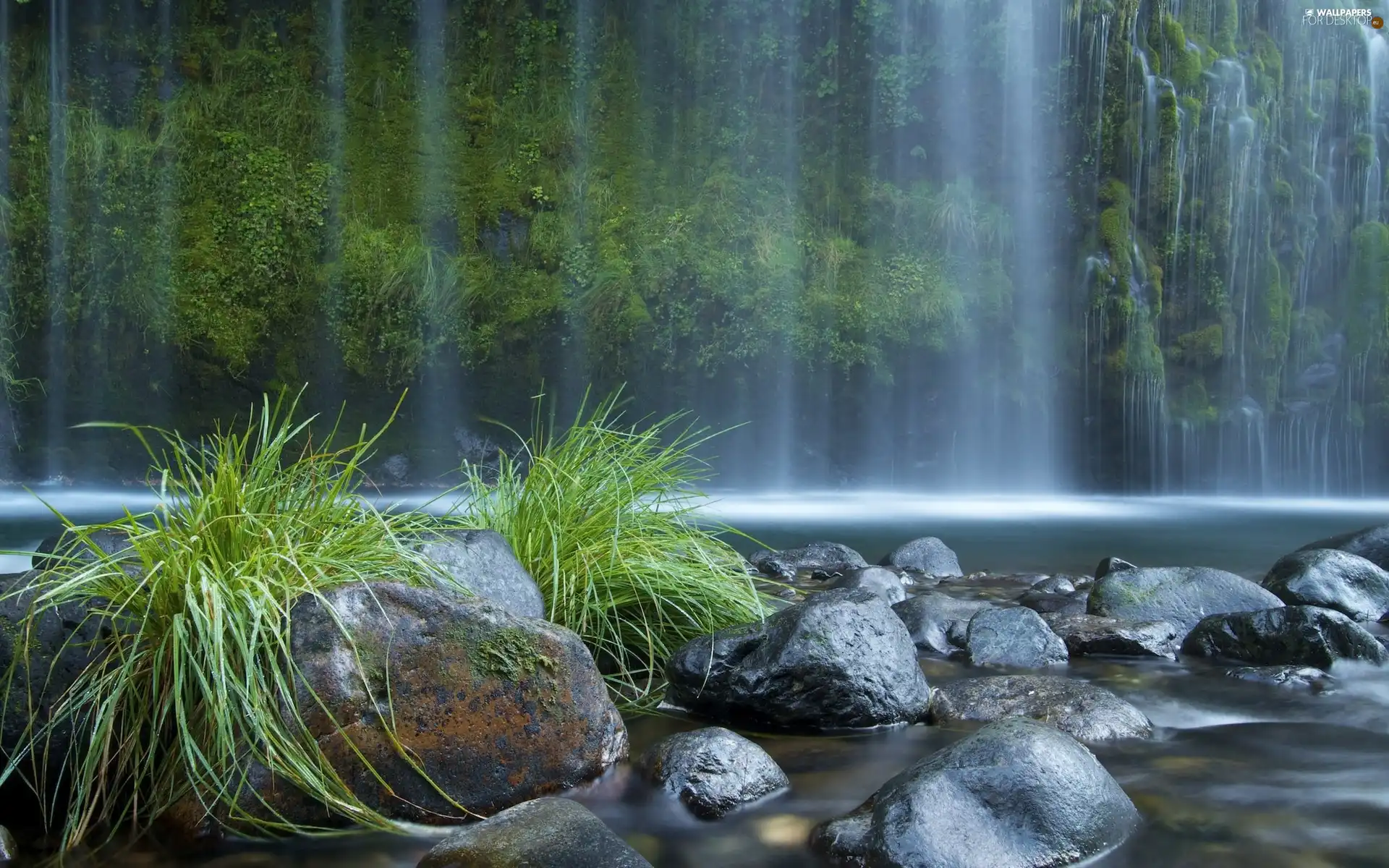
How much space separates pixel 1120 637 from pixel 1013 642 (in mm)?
487

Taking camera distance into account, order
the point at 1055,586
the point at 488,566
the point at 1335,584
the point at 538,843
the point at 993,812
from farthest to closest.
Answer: the point at 1055,586, the point at 1335,584, the point at 488,566, the point at 993,812, the point at 538,843

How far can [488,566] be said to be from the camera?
11.5 feet

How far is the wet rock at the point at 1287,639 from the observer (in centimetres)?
415

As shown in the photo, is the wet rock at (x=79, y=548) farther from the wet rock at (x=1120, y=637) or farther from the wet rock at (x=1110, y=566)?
the wet rock at (x=1110, y=566)

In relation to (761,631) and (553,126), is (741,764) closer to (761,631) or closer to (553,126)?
Result: (761,631)

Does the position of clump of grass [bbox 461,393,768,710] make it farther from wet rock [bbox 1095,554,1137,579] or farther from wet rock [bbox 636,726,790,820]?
wet rock [bbox 1095,554,1137,579]

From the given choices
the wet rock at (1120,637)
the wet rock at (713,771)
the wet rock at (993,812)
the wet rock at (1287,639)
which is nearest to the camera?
the wet rock at (993,812)

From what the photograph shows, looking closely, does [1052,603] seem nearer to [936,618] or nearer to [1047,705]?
[936,618]

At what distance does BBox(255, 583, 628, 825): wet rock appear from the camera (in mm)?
2605

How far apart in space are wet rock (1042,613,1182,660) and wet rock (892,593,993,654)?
0.37 metres

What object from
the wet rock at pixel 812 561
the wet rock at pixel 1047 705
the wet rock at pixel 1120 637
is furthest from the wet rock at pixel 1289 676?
the wet rock at pixel 812 561

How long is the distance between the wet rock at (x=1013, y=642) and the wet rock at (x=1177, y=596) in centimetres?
66

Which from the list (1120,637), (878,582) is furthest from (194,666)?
(878,582)

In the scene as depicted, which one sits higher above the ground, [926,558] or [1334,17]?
[1334,17]
